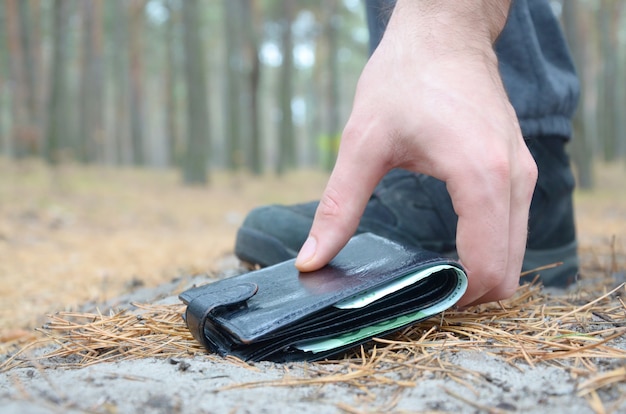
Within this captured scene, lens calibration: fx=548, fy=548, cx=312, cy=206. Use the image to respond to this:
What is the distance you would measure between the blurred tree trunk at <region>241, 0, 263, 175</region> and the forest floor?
3962 mm

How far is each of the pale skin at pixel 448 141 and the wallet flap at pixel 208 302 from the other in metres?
0.15

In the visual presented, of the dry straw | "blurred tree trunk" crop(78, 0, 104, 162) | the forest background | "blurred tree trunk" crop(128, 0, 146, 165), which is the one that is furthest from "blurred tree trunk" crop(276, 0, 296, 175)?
the dry straw

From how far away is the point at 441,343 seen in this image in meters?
1.06

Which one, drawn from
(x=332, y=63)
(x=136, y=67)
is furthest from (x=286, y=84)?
(x=136, y=67)

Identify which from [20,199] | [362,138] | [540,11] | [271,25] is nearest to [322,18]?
[271,25]

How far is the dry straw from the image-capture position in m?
0.93

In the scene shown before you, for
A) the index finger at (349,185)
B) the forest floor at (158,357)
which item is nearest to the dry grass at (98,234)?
the forest floor at (158,357)

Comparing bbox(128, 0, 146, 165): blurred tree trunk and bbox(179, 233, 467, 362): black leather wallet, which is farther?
bbox(128, 0, 146, 165): blurred tree trunk

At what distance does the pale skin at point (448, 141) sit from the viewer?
3.31 ft

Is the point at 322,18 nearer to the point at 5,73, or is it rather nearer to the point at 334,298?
the point at 5,73

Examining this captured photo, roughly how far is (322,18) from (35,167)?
30.1ft

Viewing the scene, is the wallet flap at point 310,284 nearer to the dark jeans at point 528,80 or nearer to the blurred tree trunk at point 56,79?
the dark jeans at point 528,80

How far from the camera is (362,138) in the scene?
1.08m

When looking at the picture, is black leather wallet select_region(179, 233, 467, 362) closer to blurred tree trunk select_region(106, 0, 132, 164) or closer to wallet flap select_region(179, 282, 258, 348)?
wallet flap select_region(179, 282, 258, 348)
